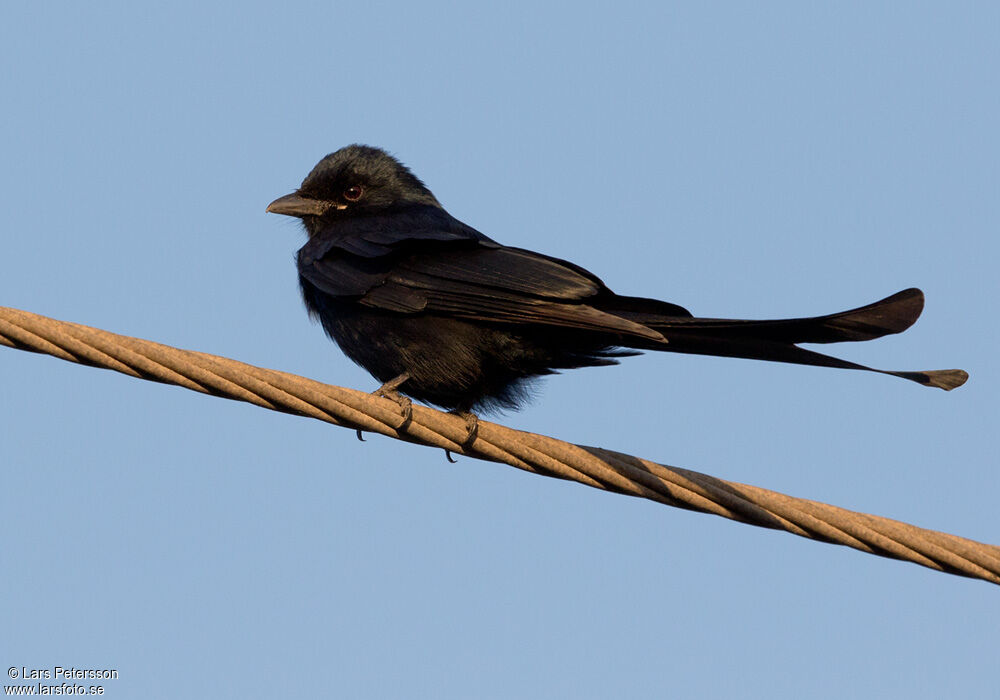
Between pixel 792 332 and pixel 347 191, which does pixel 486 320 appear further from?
pixel 347 191

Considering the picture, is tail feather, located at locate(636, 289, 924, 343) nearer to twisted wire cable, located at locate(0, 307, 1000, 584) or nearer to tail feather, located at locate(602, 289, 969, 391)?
tail feather, located at locate(602, 289, 969, 391)

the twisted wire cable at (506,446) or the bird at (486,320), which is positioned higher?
the bird at (486,320)

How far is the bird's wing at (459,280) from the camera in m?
4.58

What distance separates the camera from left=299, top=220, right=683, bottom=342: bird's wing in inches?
180

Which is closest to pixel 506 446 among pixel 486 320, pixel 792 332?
pixel 486 320

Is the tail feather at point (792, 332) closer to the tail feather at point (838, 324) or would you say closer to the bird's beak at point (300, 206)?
the tail feather at point (838, 324)

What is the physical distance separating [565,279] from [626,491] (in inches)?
47.5

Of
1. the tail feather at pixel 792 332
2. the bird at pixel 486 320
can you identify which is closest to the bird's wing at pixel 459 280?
the bird at pixel 486 320

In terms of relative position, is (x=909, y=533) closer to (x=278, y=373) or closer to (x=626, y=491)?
(x=626, y=491)

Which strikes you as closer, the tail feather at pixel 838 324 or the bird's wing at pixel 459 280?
the tail feather at pixel 838 324

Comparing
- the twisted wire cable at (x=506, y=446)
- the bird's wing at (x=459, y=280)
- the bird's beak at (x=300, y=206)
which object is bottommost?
the twisted wire cable at (x=506, y=446)

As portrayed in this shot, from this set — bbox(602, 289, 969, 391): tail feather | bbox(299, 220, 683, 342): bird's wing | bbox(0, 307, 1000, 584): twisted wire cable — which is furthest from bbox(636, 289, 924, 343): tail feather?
bbox(0, 307, 1000, 584): twisted wire cable

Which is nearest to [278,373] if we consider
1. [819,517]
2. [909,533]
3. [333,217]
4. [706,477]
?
[706,477]

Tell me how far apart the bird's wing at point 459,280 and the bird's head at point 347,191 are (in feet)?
3.04
